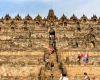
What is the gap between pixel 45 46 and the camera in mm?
42406

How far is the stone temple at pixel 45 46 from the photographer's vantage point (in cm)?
2809

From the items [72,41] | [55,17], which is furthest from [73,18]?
[72,41]

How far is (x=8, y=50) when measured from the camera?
36406 mm

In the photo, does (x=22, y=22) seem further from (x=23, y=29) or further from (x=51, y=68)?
(x=51, y=68)

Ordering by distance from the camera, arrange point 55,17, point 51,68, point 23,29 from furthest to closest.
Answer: point 55,17 → point 23,29 → point 51,68

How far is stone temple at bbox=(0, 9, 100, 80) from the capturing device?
92.2 feet

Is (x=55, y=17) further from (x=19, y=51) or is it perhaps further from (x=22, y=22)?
(x=19, y=51)

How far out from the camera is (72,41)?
1720 inches

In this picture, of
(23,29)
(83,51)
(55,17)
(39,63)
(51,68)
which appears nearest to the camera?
(51,68)

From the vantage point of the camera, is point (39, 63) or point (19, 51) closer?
point (39, 63)

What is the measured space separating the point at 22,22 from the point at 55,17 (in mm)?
9583

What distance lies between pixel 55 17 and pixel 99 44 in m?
25.1

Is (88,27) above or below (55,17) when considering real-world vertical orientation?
below

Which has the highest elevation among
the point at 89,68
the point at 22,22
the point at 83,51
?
the point at 22,22
